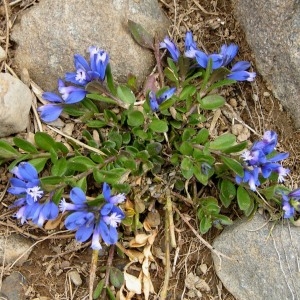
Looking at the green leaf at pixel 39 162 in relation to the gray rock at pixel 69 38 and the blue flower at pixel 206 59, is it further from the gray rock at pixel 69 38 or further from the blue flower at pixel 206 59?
the blue flower at pixel 206 59

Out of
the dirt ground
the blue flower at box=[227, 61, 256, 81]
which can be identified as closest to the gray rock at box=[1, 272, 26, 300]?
the dirt ground

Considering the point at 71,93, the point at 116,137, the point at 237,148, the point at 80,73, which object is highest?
the point at 80,73

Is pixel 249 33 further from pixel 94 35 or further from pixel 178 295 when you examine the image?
pixel 178 295

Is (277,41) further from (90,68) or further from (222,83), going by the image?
(90,68)

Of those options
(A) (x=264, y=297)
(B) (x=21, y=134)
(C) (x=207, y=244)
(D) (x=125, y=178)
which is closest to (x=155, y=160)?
(D) (x=125, y=178)

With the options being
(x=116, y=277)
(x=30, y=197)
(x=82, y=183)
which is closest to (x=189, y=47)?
(x=82, y=183)

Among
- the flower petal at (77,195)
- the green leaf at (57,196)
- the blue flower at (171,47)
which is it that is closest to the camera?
the flower petal at (77,195)

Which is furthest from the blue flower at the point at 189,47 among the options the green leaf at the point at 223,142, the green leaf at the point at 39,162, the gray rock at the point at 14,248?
the gray rock at the point at 14,248
